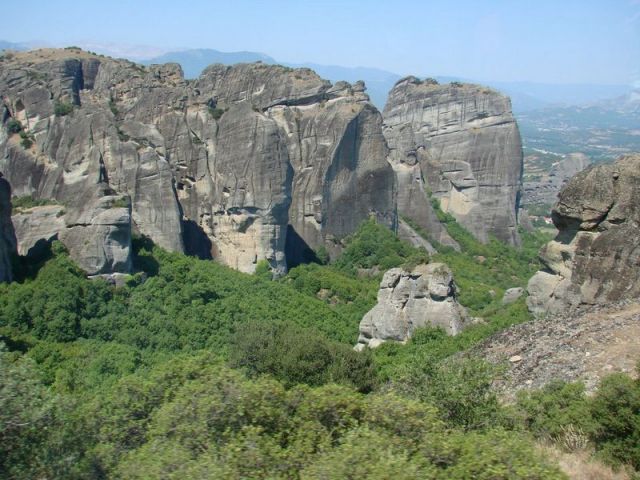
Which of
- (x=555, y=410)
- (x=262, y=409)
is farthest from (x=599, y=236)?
(x=262, y=409)

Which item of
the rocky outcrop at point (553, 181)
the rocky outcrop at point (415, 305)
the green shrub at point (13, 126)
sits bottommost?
the rocky outcrop at point (553, 181)

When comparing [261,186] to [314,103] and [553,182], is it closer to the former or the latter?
[314,103]

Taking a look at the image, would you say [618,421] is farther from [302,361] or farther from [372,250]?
[372,250]

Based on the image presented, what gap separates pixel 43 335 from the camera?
2241 cm

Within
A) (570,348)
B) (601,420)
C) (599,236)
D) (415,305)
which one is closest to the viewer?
(601,420)

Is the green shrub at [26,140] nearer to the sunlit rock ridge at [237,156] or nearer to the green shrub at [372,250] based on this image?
the sunlit rock ridge at [237,156]

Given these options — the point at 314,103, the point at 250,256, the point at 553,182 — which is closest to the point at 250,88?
the point at 314,103

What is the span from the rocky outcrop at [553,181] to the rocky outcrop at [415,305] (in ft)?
178

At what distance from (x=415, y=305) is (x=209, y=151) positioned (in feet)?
49.7

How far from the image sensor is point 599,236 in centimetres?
1886

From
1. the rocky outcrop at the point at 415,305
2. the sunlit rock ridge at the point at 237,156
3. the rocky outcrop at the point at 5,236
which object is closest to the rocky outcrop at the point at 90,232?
the sunlit rock ridge at the point at 237,156

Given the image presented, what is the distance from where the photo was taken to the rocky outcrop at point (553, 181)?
75188 millimetres

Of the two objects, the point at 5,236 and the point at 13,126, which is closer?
the point at 5,236

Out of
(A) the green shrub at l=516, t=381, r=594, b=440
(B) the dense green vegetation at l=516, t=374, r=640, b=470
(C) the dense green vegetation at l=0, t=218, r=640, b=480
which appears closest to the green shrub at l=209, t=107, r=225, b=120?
(C) the dense green vegetation at l=0, t=218, r=640, b=480
